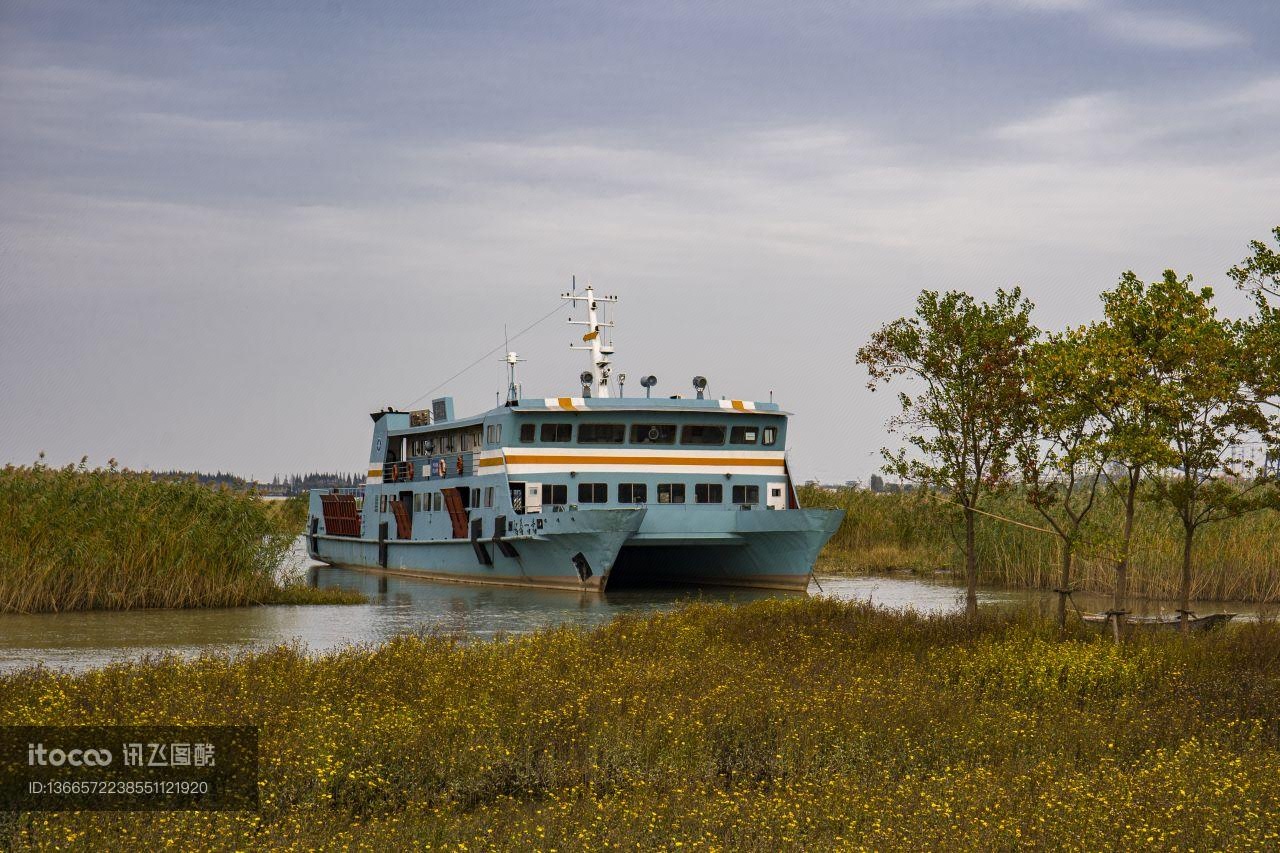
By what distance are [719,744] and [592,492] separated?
23.6 m

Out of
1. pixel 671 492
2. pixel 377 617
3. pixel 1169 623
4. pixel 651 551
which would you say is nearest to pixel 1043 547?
pixel 671 492

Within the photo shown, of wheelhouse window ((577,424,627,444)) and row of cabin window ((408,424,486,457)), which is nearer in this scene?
wheelhouse window ((577,424,627,444))

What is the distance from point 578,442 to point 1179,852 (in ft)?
89.3

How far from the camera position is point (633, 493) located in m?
34.8

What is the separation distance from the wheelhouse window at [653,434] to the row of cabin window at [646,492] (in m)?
1.16

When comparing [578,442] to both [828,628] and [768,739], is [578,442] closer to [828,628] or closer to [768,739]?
[828,628]

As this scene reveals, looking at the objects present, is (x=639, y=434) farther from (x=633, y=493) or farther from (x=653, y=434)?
(x=633, y=493)

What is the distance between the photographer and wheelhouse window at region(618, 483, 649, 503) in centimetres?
3469

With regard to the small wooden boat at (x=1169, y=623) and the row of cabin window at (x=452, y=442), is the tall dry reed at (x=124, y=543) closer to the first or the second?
the row of cabin window at (x=452, y=442)

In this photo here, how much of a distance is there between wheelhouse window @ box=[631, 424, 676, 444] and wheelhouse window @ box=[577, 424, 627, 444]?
30 centimetres

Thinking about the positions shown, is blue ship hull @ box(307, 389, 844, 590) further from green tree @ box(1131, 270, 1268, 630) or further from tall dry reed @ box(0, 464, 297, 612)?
green tree @ box(1131, 270, 1268, 630)

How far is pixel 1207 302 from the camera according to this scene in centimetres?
1758

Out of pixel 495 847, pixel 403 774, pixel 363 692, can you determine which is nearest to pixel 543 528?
pixel 363 692

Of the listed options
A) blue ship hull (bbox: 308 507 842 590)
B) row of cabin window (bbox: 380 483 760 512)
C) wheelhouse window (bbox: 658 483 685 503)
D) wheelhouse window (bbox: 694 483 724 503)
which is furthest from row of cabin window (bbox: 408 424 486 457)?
wheelhouse window (bbox: 694 483 724 503)
